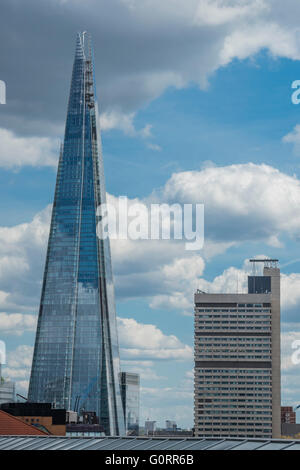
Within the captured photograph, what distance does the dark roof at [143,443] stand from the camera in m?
34.0

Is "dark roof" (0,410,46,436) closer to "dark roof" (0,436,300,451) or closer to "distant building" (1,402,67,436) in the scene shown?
"dark roof" (0,436,300,451)

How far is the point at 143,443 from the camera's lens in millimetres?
39406

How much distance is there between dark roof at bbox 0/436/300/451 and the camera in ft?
112

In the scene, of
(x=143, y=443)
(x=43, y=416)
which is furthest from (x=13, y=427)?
(x=43, y=416)

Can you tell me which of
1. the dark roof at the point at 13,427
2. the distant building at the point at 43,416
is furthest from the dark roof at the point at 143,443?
the distant building at the point at 43,416

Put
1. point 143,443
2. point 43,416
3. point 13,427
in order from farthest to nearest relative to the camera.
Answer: point 43,416, point 13,427, point 143,443

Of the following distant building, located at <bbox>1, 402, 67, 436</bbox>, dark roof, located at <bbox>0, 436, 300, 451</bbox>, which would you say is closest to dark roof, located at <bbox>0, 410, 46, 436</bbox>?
dark roof, located at <bbox>0, 436, 300, 451</bbox>

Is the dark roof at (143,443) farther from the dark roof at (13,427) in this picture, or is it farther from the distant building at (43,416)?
the distant building at (43,416)

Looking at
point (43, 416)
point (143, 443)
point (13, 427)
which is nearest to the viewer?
point (143, 443)

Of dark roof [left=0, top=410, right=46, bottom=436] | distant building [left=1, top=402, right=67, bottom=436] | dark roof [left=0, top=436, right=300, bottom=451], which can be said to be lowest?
distant building [left=1, top=402, right=67, bottom=436]

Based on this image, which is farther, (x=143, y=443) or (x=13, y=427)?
(x=13, y=427)

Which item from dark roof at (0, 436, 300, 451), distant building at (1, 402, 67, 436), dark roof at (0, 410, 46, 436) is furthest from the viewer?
distant building at (1, 402, 67, 436)

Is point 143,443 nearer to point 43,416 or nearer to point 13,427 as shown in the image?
point 13,427
